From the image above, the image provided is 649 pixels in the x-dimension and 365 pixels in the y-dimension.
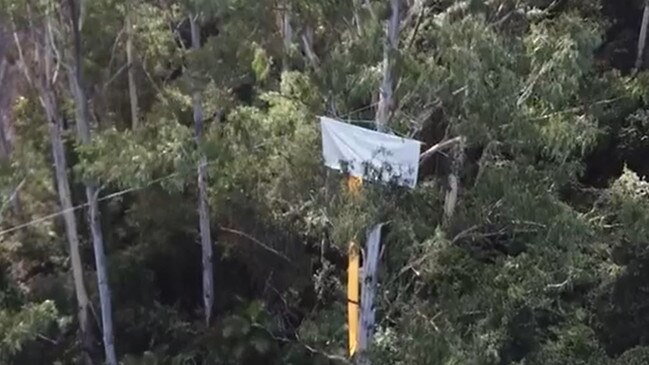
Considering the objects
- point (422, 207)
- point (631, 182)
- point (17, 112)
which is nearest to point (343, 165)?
point (422, 207)

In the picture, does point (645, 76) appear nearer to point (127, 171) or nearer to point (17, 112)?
point (127, 171)

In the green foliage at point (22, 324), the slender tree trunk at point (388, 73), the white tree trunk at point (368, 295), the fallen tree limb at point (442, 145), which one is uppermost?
the slender tree trunk at point (388, 73)

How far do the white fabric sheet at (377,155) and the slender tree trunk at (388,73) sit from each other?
26cm

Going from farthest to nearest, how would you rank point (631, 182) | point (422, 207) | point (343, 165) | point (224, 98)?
point (224, 98) < point (631, 182) < point (422, 207) < point (343, 165)

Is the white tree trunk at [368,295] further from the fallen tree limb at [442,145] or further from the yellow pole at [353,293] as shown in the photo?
the fallen tree limb at [442,145]

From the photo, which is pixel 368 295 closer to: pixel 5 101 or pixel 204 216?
pixel 204 216

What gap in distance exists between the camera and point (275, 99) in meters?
5.73

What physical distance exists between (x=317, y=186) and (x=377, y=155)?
0.68m

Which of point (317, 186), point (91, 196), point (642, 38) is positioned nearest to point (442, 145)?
point (317, 186)

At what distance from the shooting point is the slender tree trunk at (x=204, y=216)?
23.7ft

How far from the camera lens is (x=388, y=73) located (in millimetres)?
5043

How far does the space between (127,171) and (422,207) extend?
205 centimetres

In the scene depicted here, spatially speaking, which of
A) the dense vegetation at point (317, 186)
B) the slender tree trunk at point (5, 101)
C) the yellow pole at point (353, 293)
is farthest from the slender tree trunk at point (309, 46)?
the slender tree trunk at point (5, 101)

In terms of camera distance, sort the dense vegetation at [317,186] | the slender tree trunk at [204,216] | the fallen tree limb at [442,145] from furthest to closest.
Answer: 1. the slender tree trunk at [204,216]
2. the fallen tree limb at [442,145]
3. the dense vegetation at [317,186]
